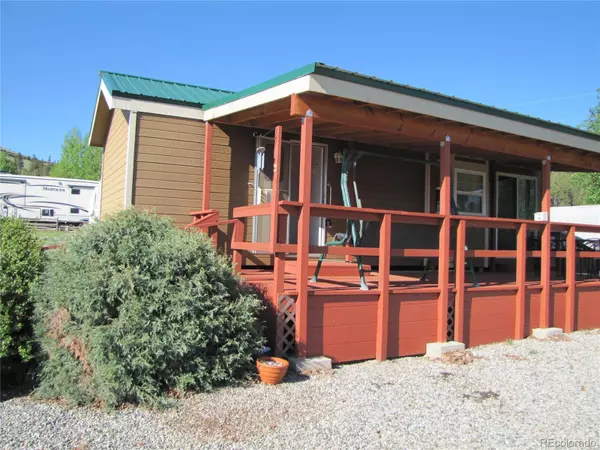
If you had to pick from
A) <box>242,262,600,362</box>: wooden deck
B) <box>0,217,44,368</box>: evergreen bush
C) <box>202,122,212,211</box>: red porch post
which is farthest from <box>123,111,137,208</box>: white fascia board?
<box>242,262,600,362</box>: wooden deck

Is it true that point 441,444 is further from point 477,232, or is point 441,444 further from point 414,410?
point 477,232

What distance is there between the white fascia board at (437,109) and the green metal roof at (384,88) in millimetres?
42

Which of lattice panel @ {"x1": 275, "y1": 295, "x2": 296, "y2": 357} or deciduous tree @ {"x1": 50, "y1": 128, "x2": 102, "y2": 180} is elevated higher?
deciduous tree @ {"x1": 50, "y1": 128, "x2": 102, "y2": 180}

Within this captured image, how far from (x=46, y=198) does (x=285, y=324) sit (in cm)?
2196

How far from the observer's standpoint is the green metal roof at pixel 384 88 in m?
5.22

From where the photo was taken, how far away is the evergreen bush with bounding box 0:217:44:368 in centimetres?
460

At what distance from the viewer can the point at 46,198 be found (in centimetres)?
2373

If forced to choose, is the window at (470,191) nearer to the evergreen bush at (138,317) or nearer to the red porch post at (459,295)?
the red porch post at (459,295)

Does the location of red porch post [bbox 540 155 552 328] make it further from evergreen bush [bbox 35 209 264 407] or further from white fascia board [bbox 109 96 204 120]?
white fascia board [bbox 109 96 204 120]

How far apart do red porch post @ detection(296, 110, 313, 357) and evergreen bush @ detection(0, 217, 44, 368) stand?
256 centimetres

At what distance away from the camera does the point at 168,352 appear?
4.22m

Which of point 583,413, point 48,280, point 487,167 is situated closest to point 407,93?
point 583,413

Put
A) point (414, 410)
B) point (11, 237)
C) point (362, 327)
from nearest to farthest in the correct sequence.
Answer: point (414, 410)
point (11, 237)
point (362, 327)

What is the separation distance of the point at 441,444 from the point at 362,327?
217 centimetres
